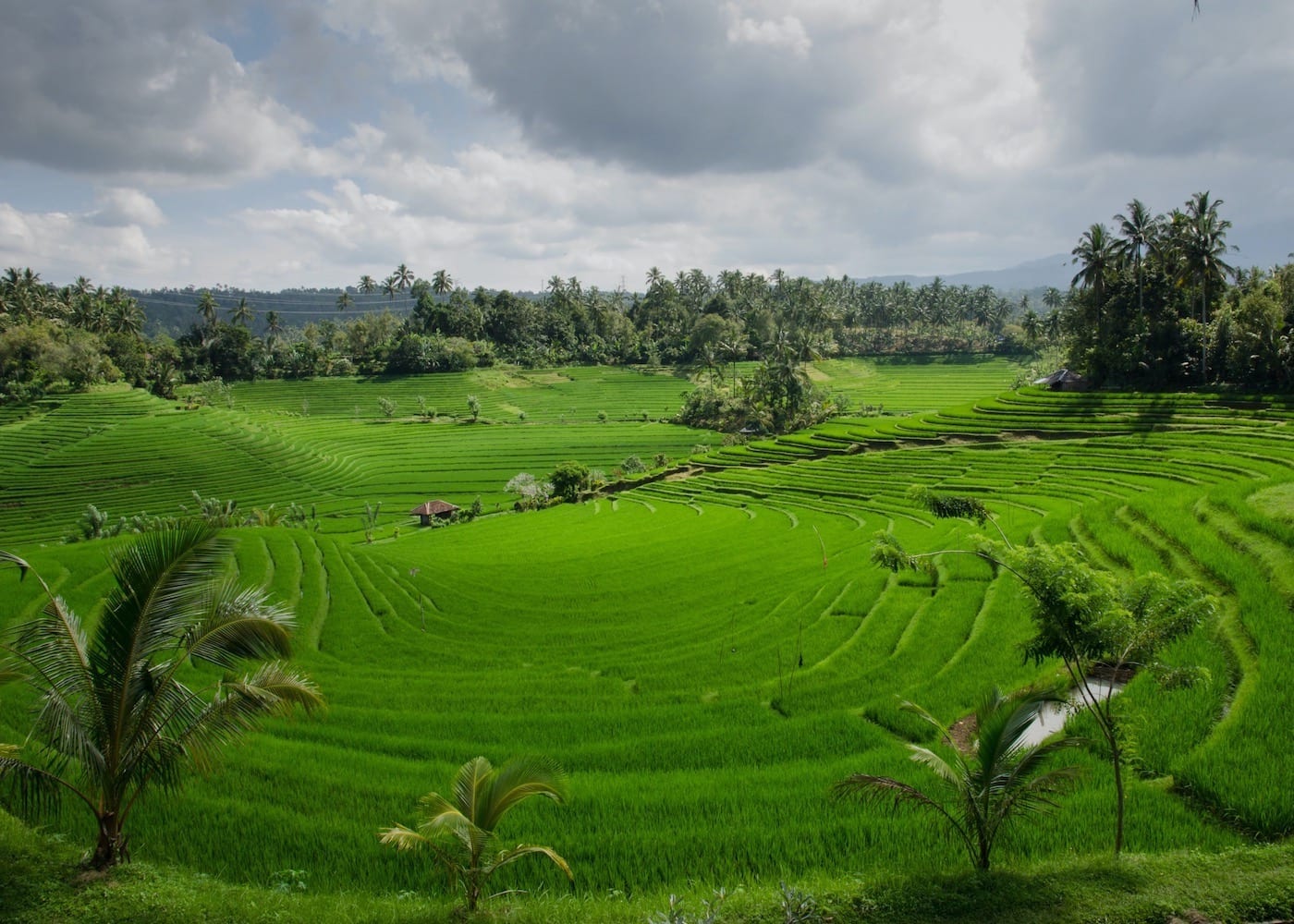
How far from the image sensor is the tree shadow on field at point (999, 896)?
23.1ft

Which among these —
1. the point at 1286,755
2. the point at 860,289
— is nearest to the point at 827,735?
the point at 1286,755

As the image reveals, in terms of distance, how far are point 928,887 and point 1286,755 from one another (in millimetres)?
5487

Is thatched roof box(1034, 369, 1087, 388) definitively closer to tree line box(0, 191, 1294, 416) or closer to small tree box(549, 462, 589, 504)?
tree line box(0, 191, 1294, 416)

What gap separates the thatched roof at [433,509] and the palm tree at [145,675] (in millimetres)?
41193

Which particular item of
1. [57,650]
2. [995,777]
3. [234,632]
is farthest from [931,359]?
[57,650]

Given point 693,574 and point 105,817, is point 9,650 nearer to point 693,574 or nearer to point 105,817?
point 105,817

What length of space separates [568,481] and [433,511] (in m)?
9.35

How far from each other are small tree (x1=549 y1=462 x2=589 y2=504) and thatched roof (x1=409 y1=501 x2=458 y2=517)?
7128 mm

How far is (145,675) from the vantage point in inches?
312

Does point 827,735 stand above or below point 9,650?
below

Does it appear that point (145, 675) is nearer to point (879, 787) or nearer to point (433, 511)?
point (879, 787)

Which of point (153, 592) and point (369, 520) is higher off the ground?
point (153, 592)

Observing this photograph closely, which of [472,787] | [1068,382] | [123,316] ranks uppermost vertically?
[123,316]

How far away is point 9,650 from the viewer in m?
8.08
